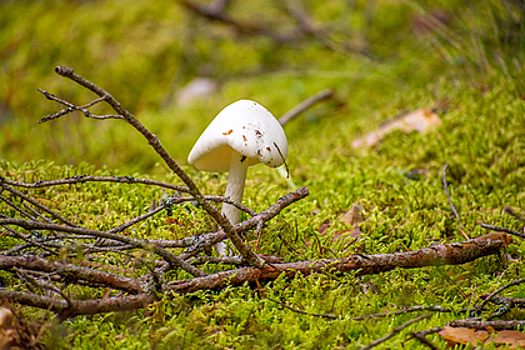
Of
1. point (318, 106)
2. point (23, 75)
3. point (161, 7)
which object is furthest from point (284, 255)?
point (161, 7)

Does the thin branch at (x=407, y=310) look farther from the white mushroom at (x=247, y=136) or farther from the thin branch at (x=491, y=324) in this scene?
the white mushroom at (x=247, y=136)

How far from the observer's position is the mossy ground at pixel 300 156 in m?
1.07

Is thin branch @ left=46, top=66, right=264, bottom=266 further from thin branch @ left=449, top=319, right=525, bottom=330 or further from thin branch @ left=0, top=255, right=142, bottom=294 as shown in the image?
thin branch @ left=449, top=319, right=525, bottom=330

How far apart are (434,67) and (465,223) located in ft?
8.09

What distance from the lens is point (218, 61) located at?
17.9 feet

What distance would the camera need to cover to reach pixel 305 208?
183 cm

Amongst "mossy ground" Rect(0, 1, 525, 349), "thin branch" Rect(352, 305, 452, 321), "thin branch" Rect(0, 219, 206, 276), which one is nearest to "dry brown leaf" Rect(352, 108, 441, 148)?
"mossy ground" Rect(0, 1, 525, 349)

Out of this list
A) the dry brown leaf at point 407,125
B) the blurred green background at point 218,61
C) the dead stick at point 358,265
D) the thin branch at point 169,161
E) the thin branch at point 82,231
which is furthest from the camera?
the blurred green background at point 218,61

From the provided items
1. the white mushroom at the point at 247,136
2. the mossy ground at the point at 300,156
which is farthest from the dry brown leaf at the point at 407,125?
the white mushroom at the point at 247,136

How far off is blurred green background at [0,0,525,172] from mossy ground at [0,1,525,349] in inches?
1.0

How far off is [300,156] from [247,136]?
5.04 ft

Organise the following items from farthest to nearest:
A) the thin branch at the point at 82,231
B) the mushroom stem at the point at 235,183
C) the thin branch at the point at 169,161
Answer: the mushroom stem at the point at 235,183 < the thin branch at the point at 82,231 < the thin branch at the point at 169,161

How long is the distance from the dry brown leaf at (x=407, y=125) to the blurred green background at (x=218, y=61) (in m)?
0.16

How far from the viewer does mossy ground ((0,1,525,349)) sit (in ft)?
3.51
